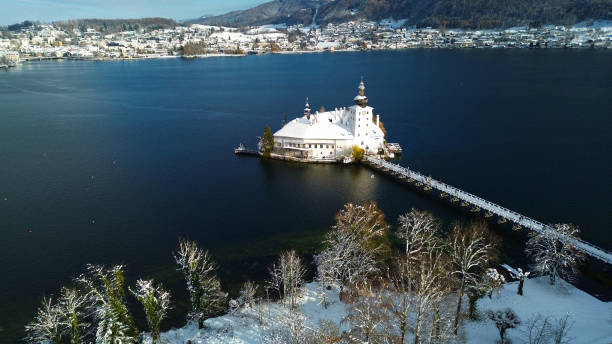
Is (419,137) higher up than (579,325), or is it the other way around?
(419,137)

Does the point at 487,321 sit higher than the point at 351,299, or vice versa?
the point at 351,299

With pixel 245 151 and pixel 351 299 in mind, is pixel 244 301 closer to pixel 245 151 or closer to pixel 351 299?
pixel 351 299

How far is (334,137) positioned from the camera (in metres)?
61.4

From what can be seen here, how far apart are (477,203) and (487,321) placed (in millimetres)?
21042

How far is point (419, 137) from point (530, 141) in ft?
61.0

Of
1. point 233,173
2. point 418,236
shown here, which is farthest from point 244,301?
point 233,173

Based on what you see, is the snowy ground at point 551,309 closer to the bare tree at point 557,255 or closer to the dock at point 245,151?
the bare tree at point 557,255

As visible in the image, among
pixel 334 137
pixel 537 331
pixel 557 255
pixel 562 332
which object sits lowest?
pixel 537 331

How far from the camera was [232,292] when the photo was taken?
107 feet

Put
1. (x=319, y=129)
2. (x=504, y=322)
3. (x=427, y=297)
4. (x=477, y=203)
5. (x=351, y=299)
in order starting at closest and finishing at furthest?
(x=427, y=297) → (x=504, y=322) → (x=351, y=299) → (x=477, y=203) → (x=319, y=129)

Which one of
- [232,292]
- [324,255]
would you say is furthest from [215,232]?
[324,255]

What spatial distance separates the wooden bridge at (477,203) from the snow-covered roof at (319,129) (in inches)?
242

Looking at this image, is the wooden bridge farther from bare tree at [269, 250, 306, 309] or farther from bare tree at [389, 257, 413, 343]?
bare tree at [269, 250, 306, 309]

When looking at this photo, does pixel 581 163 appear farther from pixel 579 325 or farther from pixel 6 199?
pixel 6 199
